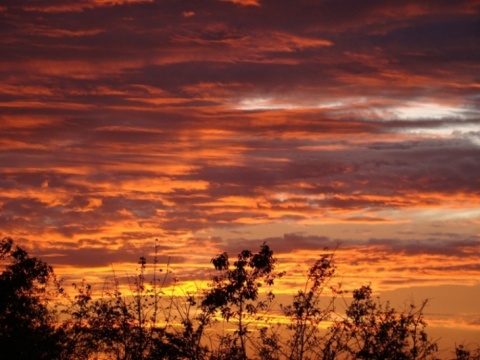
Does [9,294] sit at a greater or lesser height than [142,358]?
greater

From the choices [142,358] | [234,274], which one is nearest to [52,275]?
[142,358]

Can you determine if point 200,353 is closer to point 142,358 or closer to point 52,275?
point 142,358

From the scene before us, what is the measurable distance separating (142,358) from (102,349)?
9.05 ft

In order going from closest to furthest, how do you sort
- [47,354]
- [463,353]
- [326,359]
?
[326,359] < [463,353] < [47,354]

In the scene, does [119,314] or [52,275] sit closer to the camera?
[119,314]

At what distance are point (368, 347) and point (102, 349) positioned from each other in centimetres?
1038

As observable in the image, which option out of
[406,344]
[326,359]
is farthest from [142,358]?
[406,344]

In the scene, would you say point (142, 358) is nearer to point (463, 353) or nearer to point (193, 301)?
point (193, 301)

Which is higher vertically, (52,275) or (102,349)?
(52,275)

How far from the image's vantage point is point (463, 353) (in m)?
32.5

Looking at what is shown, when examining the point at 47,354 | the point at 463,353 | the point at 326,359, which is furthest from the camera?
the point at 47,354

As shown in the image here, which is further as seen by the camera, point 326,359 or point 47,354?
point 47,354

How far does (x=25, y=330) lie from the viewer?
119 feet

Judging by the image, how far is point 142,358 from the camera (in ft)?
104
